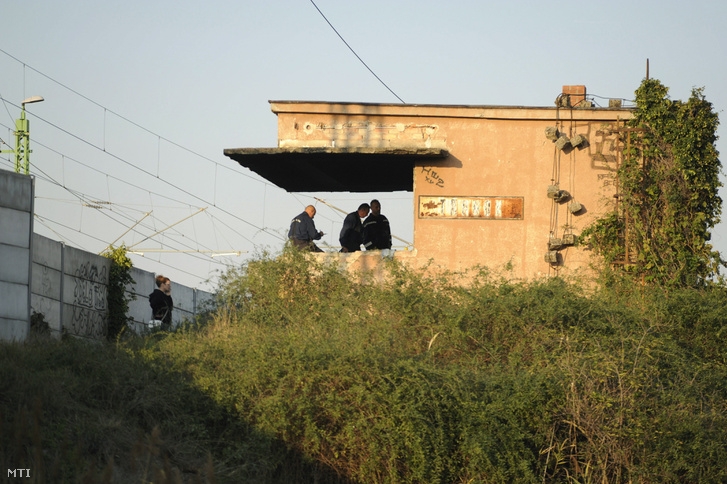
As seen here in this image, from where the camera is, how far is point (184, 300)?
30.0m

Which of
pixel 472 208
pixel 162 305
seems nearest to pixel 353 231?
pixel 472 208

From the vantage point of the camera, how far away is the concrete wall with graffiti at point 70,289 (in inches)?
620

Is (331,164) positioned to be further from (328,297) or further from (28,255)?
(28,255)

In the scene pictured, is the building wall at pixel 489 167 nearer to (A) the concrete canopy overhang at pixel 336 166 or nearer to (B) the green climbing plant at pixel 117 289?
(A) the concrete canopy overhang at pixel 336 166

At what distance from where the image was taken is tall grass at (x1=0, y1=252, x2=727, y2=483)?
9641 mm

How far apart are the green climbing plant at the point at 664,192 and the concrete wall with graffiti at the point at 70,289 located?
8.68 meters

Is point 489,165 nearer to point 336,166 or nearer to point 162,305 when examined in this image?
point 336,166

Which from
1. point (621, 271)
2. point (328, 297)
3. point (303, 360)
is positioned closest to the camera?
point (303, 360)

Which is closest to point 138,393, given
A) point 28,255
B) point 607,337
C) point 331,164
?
point 28,255

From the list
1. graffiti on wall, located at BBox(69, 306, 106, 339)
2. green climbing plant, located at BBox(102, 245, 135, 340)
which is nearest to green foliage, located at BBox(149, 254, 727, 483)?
graffiti on wall, located at BBox(69, 306, 106, 339)

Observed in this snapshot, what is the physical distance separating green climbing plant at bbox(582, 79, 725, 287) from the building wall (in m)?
0.44

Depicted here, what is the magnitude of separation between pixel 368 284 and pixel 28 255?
19.9 feet

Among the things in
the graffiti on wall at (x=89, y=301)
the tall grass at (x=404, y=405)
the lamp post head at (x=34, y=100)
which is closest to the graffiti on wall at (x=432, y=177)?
the tall grass at (x=404, y=405)

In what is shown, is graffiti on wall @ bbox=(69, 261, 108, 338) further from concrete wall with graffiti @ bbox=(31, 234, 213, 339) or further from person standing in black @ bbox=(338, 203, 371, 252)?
person standing in black @ bbox=(338, 203, 371, 252)
